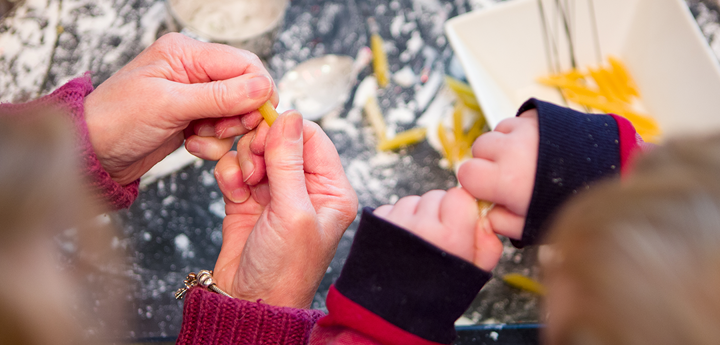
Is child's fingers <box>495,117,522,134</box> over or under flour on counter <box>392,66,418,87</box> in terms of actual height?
over

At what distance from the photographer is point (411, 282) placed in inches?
19.4

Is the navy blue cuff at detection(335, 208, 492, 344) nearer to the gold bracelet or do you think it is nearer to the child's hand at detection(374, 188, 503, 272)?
the child's hand at detection(374, 188, 503, 272)

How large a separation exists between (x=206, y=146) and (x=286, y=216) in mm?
216

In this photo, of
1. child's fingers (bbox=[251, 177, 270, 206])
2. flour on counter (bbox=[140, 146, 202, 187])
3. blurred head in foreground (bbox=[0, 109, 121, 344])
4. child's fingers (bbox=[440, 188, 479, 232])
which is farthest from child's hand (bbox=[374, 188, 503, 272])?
flour on counter (bbox=[140, 146, 202, 187])

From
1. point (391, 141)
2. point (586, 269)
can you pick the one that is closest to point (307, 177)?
point (391, 141)

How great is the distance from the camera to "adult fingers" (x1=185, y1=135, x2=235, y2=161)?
67 centimetres

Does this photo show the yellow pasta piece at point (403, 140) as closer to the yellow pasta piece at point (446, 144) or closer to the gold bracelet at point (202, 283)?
the yellow pasta piece at point (446, 144)

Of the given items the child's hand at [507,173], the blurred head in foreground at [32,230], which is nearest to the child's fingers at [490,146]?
the child's hand at [507,173]

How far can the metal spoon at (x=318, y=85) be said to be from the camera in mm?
842

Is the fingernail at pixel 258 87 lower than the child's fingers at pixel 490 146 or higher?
higher

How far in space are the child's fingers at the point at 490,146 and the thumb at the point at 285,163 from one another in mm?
227

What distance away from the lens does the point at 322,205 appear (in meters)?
0.65

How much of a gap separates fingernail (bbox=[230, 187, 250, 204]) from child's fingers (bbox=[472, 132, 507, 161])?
1.15 feet

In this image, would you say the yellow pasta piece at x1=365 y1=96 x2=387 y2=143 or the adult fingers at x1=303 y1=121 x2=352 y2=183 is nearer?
the adult fingers at x1=303 y1=121 x2=352 y2=183
